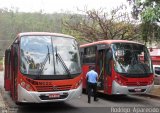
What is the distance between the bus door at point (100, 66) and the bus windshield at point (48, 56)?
4.71 meters

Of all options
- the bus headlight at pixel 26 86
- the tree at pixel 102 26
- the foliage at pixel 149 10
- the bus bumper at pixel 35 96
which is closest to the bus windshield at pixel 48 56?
the bus headlight at pixel 26 86

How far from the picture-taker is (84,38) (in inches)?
1337

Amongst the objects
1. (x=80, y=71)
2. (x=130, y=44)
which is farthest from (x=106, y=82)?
(x=80, y=71)

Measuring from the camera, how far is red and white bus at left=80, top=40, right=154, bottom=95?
677 inches

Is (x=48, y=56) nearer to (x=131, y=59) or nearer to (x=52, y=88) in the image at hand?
A: (x=52, y=88)

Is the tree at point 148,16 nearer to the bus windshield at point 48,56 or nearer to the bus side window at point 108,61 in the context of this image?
the bus side window at point 108,61

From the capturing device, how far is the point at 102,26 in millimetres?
32750

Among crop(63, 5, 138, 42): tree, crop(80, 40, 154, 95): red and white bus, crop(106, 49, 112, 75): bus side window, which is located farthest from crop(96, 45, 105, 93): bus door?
crop(63, 5, 138, 42): tree

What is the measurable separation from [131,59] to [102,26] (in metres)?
15.4

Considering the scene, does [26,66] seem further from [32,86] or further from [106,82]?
[106,82]

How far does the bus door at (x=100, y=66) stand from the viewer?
1883 cm

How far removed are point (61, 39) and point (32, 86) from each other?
242cm

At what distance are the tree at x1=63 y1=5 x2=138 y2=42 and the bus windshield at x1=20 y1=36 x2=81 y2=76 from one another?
1771cm

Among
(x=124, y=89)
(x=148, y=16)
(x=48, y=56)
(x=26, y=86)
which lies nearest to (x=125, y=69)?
(x=124, y=89)
